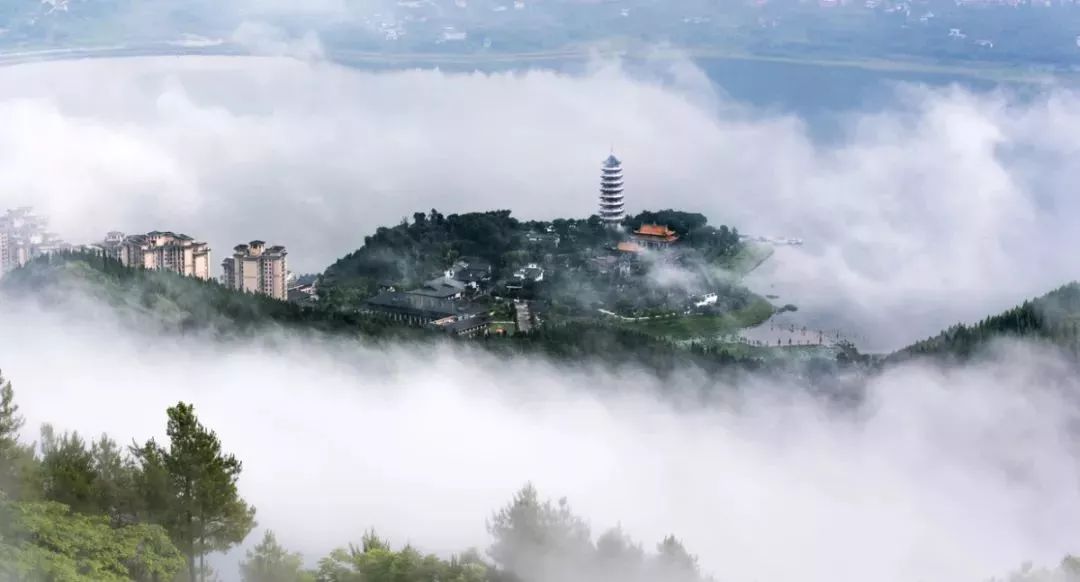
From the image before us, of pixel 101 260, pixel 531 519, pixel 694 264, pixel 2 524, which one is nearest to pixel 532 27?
pixel 694 264

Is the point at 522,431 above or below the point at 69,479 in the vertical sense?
→ below

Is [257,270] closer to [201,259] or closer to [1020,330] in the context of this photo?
[201,259]

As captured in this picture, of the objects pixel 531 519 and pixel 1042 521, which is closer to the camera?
pixel 531 519

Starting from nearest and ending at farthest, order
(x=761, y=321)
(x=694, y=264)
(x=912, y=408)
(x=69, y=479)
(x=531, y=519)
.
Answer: (x=69, y=479), (x=531, y=519), (x=912, y=408), (x=761, y=321), (x=694, y=264)

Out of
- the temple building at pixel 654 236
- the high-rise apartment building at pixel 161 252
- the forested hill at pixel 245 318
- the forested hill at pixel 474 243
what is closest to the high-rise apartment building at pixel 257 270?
the high-rise apartment building at pixel 161 252

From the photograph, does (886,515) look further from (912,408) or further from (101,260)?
(101,260)

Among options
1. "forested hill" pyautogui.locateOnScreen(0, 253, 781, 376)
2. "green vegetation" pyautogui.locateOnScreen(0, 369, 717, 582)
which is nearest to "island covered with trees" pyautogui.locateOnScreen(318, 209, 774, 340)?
"forested hill" pyautogui.locateOnScreen(0, 253, 781, 376)

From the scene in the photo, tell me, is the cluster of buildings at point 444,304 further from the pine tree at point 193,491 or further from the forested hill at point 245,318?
the pine tree at point 193,491

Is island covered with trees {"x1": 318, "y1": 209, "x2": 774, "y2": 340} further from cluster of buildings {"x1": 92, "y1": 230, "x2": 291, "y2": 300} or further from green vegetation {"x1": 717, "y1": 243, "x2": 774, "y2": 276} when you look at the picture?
cluster of buildings {"x1": 92, "y1": 230, "x2": 291, "y2": 300}
